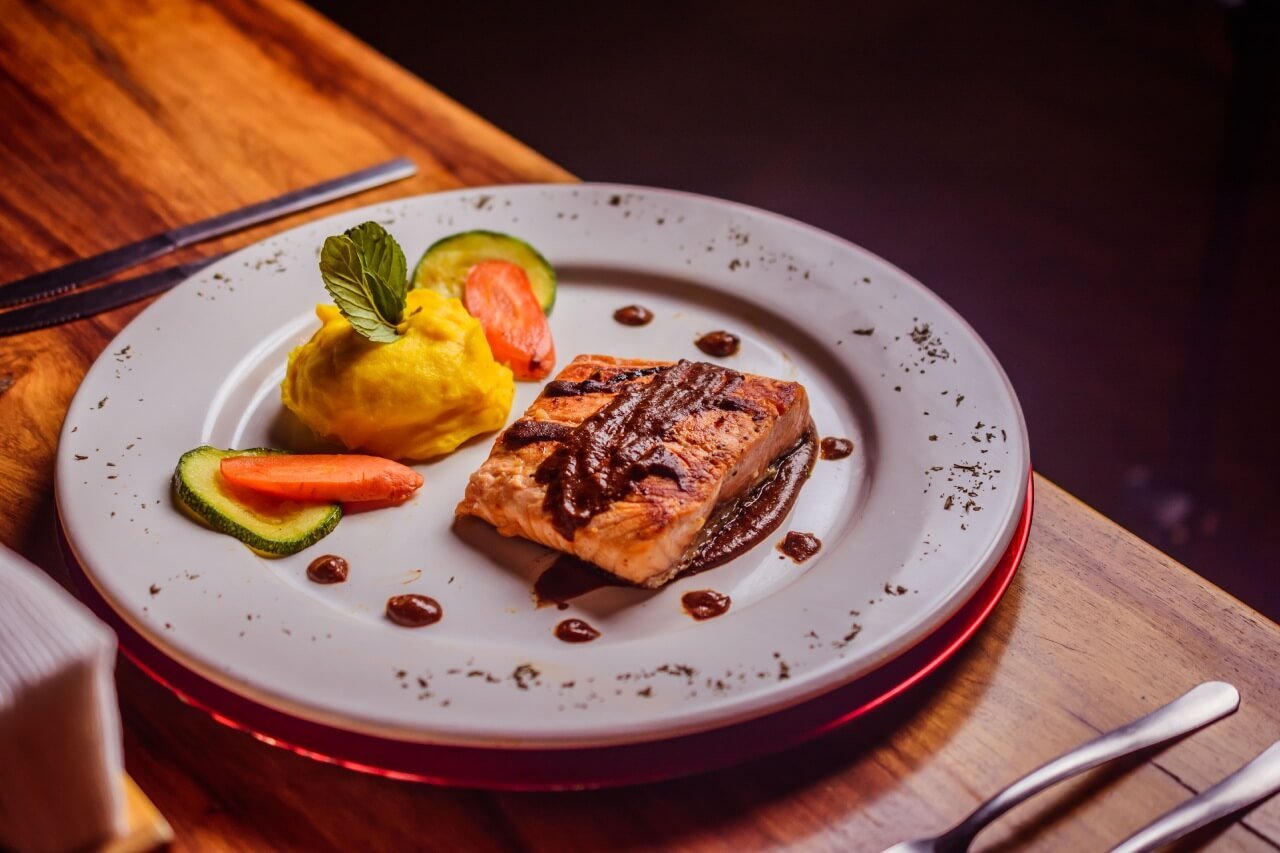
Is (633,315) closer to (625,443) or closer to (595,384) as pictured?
(595,384)

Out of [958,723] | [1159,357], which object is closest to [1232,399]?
[1159,357]

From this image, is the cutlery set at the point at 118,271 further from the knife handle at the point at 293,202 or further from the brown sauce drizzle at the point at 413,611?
the brown sauce drizzle at the point at 413,611

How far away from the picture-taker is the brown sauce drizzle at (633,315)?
9.93 feet

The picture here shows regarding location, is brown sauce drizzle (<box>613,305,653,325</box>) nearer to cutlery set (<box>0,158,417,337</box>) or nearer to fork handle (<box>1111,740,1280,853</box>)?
cutlery set (<box>0,158,417,337</box>)

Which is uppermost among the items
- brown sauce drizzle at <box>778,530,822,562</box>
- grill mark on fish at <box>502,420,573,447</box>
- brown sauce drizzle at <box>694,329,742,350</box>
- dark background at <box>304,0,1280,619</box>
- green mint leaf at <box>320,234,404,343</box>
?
green mint leaf at <box>320,234,404,343</box>

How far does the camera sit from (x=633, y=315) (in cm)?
304

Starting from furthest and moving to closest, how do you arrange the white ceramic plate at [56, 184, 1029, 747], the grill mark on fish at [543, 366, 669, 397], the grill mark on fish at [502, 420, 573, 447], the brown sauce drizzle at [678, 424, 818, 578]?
1. the grill mark on fish at [543, 366, 669, 397]
2. the grill mark on fish at [502, 420, 573, 447]
3. the brown sauce drizzle at [678, 424, 818, 578]
4. the white ceramic plate at [56, 184, 1029, 747]

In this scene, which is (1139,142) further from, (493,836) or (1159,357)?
(493,836)

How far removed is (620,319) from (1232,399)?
3.50 m

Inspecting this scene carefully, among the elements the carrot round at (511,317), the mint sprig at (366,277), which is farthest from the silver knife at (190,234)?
the mint sprig at (366,277)

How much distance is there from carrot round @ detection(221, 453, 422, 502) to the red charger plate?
1.63 ft

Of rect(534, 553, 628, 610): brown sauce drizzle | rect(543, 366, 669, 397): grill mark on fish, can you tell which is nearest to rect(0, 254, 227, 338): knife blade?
rect(543, 366, 669, 397): grill mark on fish

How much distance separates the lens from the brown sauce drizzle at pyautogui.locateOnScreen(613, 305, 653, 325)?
303 centimetres

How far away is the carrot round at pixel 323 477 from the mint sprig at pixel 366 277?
0.32m
